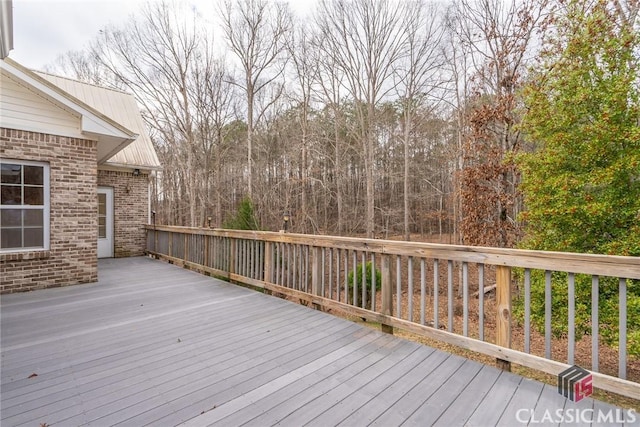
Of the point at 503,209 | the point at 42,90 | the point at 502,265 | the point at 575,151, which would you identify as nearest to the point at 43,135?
the point at 42,90

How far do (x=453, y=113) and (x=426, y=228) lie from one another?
8212mm

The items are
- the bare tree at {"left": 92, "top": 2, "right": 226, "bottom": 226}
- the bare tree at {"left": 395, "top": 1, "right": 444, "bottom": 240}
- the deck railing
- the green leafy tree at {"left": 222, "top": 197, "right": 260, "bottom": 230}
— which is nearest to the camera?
the deck railing

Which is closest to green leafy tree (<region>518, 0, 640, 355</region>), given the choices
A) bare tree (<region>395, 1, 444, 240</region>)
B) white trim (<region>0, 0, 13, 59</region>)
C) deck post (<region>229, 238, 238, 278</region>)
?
deck post (<region>229, 238, 238, 278</region>)

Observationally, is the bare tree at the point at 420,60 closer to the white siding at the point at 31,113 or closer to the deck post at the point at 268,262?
the deck post at the point at 268,262

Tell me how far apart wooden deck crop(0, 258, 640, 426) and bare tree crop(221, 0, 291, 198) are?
8004 mm

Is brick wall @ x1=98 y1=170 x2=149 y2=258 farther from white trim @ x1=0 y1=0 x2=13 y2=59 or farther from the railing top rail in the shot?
the railing top rail

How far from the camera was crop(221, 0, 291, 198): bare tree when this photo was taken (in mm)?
11203

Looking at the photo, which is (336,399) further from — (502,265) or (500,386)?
(502,265)

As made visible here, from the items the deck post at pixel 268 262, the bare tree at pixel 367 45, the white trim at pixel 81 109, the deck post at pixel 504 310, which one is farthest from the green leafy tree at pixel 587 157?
the white trim at pixel 81 109

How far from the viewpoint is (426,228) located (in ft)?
60.4

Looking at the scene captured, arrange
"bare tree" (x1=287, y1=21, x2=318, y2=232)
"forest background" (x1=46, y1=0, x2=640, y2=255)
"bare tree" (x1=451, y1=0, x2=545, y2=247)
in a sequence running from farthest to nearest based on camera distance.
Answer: "bare tree" (x1=287, y1=21, x2=318, y2=232) < "bare tree" (x1=451, y1=0, x2=545, y2=247) < "forest background" (x1=46, y1=0, x2=640, y2=255)

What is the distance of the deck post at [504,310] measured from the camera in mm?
2426

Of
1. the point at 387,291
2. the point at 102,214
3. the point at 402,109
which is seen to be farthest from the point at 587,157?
the point at 102,214

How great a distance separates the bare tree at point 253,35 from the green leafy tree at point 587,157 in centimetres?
885
